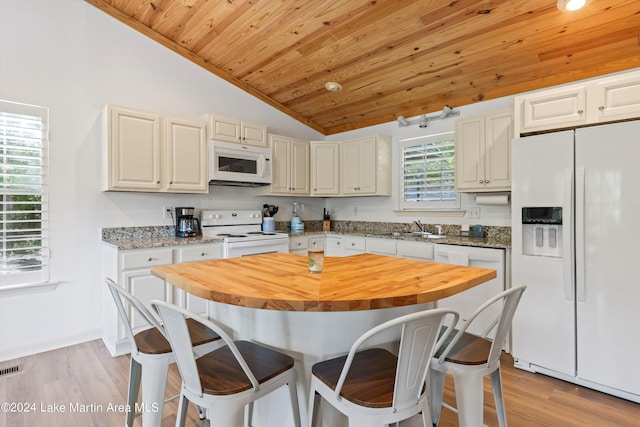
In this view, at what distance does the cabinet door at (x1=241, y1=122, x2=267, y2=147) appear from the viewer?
3.78 m

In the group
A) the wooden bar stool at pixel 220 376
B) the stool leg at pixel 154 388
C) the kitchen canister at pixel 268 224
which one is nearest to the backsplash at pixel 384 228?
the kitchen canister at pixel 268 224

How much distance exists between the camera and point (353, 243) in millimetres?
3982

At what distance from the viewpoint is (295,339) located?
1421 mm

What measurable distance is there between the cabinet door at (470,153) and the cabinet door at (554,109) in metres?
0.60

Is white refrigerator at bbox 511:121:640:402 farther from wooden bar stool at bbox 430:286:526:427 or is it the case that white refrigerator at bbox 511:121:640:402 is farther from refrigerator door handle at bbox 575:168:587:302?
wooden bar stool at bbox 430:286:526:427

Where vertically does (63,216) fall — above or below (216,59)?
below

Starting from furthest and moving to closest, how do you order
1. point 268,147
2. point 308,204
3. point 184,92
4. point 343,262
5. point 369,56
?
point 308,204 → point 268,147 → point 184,92 → point 369,56 → point 343,262

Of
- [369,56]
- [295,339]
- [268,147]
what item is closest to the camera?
[295,339]

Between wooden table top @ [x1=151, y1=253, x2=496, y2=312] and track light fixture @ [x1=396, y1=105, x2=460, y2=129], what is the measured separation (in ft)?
7.77

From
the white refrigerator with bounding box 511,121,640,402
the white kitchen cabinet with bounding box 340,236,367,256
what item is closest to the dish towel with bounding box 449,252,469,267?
the white refrigerator with bounding box 511,121,640,402

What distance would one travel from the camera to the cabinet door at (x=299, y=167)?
432cm

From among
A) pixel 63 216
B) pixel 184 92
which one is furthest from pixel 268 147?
pixel 63 216

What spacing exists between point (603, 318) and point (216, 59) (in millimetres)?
4205

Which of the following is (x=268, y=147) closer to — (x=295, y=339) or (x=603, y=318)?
(x=295, y=339)
